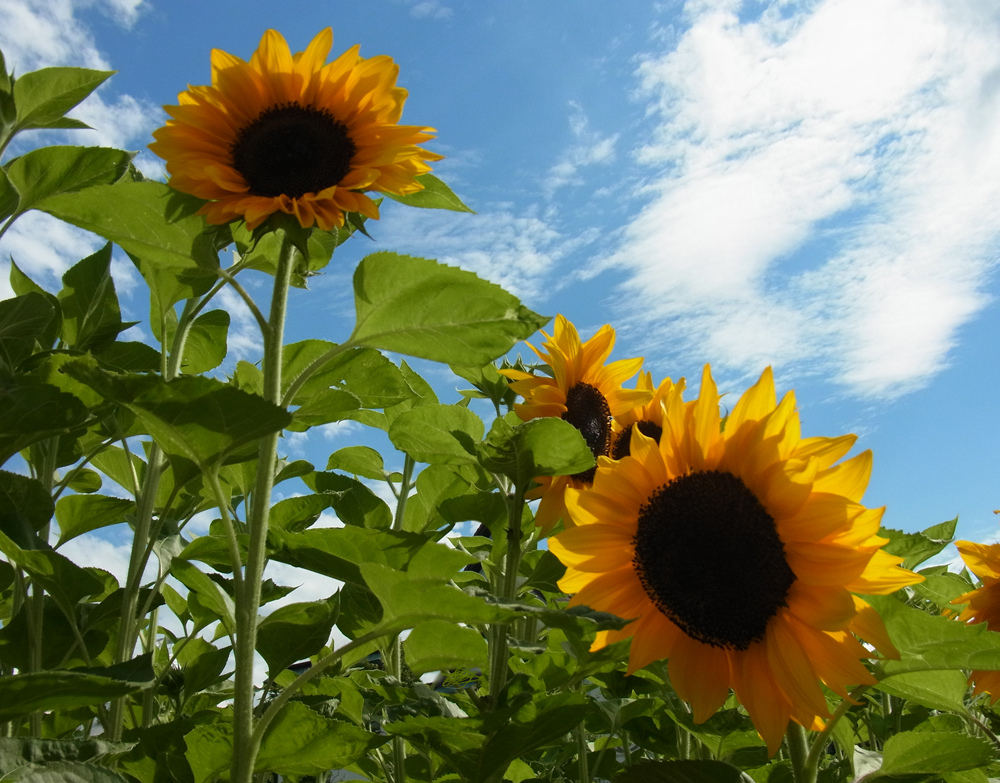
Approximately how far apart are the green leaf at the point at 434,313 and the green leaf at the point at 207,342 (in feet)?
2.80

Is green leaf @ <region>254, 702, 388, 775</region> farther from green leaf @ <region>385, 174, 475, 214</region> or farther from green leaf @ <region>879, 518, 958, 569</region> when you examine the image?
green leaf @ <region>879, 518, 958, 569</region>

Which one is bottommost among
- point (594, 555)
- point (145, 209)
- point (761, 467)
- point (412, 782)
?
point (412, 782)

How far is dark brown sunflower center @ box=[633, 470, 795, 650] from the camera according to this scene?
1234 millimetres

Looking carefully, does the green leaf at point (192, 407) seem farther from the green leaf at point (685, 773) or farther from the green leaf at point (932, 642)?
the green leaf at point (932, 642)

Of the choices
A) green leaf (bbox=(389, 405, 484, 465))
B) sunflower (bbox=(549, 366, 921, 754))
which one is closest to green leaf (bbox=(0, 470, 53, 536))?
green leaf (bbox=(389, 405, 484, 465))

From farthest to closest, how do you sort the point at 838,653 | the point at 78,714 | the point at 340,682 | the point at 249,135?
the point at 78,714 < the point at 340,682 < the point at 249,135 < the point at 838,653

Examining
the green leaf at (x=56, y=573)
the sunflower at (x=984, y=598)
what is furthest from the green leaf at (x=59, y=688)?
the sunflower at (x=984, y=598)

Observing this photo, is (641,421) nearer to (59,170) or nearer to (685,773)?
(685,773)

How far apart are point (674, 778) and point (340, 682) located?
0.66 m

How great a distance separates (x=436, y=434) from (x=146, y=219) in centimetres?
65

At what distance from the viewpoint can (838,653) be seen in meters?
1.20

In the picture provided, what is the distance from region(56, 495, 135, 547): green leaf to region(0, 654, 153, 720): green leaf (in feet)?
3.03

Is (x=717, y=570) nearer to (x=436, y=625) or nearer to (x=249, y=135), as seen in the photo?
(x=436, y=625)

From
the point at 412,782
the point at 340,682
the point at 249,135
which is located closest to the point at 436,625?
the point at 340,682
